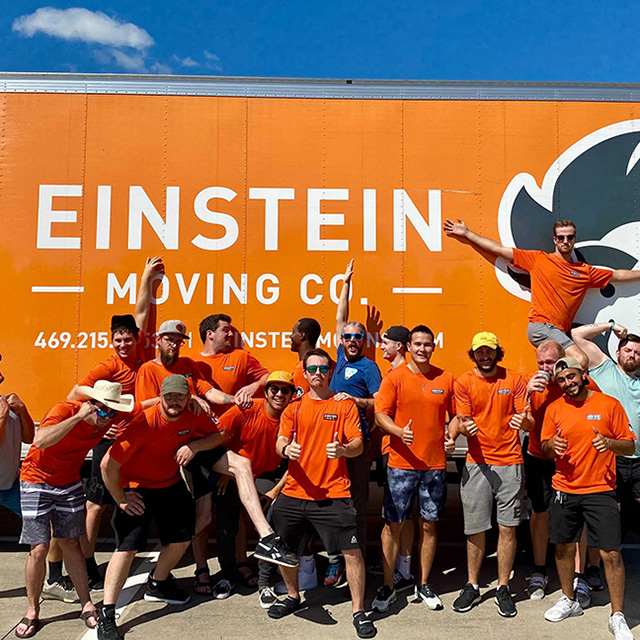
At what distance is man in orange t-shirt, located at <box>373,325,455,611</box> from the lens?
166 inches

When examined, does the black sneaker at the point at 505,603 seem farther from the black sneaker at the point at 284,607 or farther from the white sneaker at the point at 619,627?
the black sneaker at the point at 284,607

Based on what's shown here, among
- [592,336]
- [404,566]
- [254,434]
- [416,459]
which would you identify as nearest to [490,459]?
[416,459]

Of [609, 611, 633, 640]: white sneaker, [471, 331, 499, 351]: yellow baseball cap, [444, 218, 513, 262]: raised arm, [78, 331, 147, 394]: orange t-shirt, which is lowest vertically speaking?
[609, 611, 633, 640]: white sneaker

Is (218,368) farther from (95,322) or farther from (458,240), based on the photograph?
(458,240)

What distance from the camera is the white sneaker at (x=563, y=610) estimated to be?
4.04 m

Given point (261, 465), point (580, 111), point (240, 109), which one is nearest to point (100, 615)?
point (261, 465)

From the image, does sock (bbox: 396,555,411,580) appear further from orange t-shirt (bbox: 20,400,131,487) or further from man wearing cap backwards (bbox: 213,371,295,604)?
orange t-shirt (bbox: 20,400,131,487)

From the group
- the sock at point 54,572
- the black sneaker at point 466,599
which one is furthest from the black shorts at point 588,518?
the sock at point 54,572

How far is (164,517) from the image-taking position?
4.19 metres

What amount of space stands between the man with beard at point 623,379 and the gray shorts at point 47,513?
417cm

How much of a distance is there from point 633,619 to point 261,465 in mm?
2909

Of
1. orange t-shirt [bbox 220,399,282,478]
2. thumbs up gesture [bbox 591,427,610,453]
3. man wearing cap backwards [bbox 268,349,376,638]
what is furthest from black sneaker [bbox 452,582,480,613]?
orange t-shirt [bbox 220,399,282,478]

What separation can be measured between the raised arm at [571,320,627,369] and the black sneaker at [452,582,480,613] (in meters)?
2.15

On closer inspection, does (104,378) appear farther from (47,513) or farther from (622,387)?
(622,387)
